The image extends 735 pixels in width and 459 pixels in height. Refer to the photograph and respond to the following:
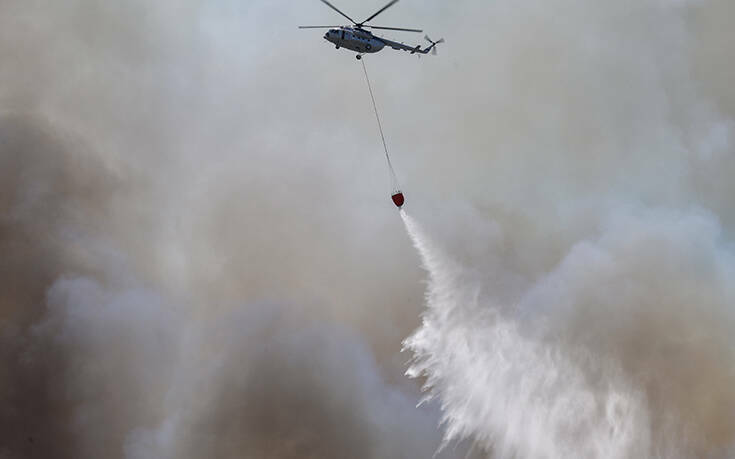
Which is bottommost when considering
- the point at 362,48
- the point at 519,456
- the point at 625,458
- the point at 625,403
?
the point at 519,456

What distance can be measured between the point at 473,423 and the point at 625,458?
1030 cm

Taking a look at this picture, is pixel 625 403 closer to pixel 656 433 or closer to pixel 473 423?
pixel 656 433

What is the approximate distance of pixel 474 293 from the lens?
67.0 metres

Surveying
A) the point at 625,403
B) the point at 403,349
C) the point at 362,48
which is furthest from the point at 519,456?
the point at 362,48

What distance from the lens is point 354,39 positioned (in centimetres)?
5981

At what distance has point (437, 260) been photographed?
6856 cm

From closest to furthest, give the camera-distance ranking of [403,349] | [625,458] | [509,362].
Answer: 1. [625,458]
2. [509,362]
3. [403,349]

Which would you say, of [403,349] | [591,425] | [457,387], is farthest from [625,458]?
[403,349]

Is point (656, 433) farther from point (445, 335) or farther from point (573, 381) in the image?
point (445, 335)

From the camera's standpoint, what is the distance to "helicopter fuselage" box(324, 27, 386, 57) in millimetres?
59450

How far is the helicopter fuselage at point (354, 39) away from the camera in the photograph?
5945cm

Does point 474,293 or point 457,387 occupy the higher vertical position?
point 474,293

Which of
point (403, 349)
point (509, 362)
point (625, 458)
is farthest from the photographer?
point (403, 349)

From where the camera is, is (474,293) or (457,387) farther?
(474,293)
